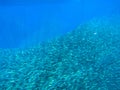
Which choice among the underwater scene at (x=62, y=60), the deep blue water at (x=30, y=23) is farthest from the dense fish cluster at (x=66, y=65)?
the deep blue water at (x=30, y=23)

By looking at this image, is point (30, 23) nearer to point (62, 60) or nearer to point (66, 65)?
point (62, 60)

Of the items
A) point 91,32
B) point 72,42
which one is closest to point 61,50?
point 72,42

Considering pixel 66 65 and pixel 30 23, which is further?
Answer: pixel 30 23

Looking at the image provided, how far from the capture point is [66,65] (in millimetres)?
9820

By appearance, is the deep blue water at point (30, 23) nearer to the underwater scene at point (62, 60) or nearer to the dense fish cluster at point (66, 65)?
the underwater scene at point (62, 60)

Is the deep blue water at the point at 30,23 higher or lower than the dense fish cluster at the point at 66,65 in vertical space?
higher

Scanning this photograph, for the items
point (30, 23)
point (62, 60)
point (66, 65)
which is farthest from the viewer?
point (30, 23)

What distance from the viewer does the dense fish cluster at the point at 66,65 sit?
28.3 ft

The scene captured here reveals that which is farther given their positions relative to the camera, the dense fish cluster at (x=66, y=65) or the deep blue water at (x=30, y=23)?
the deep blue water at (x=30, y=23)

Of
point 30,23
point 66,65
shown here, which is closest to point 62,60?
point 66,65

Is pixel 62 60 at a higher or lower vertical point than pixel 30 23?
lower

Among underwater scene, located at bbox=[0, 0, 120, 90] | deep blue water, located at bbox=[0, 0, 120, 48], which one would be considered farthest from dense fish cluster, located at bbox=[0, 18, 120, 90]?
deep blue water, located at bbox=[0, 0, 120, 48]

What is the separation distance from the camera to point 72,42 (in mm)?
12406

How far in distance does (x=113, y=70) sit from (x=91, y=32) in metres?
5.52
